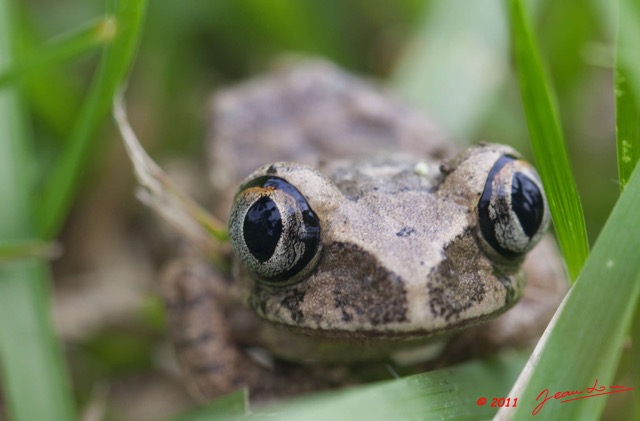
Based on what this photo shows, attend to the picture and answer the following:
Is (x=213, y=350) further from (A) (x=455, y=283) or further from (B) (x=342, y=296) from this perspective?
(A) (x=455, y=283)

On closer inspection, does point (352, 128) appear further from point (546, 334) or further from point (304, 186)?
point (546, 334)

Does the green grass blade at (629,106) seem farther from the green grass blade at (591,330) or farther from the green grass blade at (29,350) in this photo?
the green grass blade at (29,350)

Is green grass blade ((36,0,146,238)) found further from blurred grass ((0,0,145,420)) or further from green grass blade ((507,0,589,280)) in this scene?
green grass blade ((507,0,589,280))

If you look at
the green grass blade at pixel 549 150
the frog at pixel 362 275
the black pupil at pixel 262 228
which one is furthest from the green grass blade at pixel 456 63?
the black pupil at pixel 262 228

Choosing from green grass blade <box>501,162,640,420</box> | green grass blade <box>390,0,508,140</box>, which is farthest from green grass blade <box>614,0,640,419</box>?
green grass blade <box>390,0,508,140</box>

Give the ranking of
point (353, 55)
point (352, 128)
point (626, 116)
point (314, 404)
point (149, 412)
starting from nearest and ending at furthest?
1. point (314, 404)
2. point (626, 116)
3. point (149, 412)
4. point (352, 128)
5. point (353, 55)

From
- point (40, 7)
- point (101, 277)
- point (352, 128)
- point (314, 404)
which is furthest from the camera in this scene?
point (40, 7)

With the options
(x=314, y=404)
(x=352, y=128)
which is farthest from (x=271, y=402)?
(x=352, y=128)
